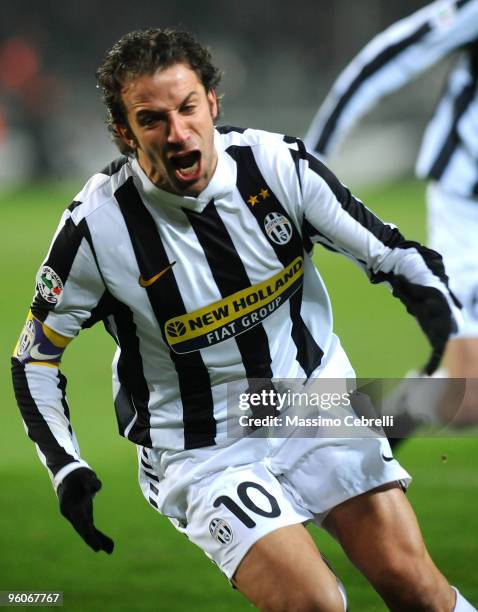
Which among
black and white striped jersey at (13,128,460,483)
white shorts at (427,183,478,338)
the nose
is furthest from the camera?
white shorts at (427,183,478,338)

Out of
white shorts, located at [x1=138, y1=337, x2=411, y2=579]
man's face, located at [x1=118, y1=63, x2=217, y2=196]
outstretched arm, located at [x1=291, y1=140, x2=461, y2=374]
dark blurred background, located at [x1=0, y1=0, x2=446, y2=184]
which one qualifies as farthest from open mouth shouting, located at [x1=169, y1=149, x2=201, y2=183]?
dark blurred background, located at [x1=0, y1=0, x2=446, y2=184]

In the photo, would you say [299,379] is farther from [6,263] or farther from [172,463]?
[6,263]

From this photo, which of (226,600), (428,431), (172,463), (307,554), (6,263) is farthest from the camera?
(6,263)

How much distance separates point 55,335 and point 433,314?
2.68 feet

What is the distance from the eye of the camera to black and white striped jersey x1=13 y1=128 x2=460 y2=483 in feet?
8.64

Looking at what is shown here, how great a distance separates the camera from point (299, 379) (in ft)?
9.05

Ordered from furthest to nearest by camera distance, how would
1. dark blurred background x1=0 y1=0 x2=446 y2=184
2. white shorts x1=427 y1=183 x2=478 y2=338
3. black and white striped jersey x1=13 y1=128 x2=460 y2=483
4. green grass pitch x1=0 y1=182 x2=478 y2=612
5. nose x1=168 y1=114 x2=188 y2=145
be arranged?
dark blurred background x1=0 y1=0 x2=446 y2=184 < white shorts x1=427 y1=183 x2=478 y2=338 < green grass pitch x1=0 y1=182 x2=478 y2=612 < black and white striped jersey x1=13 y1=128 x2=460 y2=483 < nose x1=168 y1=114 x2=188 y2=145

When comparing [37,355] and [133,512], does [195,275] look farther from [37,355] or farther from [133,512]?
[133,512]

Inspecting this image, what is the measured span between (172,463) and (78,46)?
344 inches

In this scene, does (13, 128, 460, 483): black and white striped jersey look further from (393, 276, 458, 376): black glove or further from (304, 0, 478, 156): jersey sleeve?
(304, 0, 478, 156): jersey sleeve

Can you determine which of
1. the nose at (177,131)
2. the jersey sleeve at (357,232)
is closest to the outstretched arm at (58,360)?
the nose at (177,131)

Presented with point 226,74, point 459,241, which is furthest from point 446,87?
point 226,74

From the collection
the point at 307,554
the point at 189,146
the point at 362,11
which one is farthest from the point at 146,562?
the point at 362,11

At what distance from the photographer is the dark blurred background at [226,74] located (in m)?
9.73
